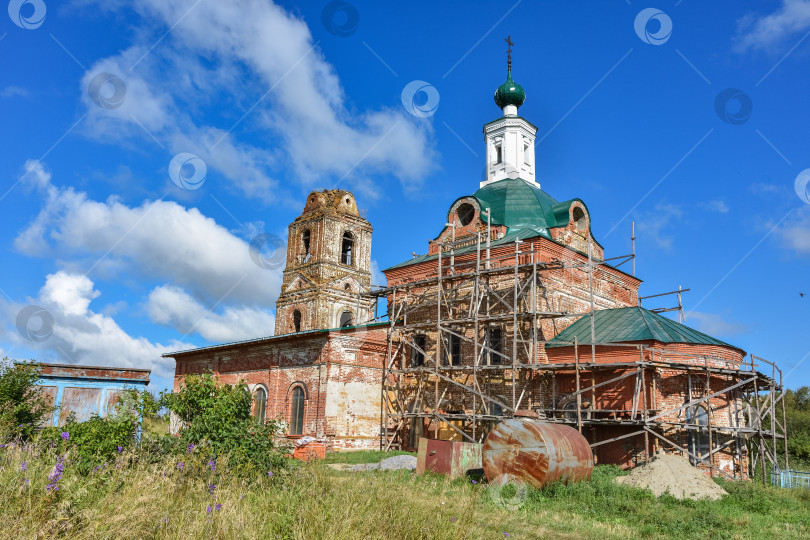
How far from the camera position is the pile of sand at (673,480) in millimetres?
12402

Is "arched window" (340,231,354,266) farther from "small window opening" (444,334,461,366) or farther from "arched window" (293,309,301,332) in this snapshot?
"small window opening" (444,334,461,366)

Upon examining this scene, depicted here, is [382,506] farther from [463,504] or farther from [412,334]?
[412,334]

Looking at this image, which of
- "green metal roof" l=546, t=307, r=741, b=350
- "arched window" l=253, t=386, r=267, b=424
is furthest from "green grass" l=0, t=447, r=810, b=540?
"arched window" l=253, t=386, r=267, b=424

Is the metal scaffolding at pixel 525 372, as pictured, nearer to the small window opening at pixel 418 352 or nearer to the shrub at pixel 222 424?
the small window opening at pixel 418 352

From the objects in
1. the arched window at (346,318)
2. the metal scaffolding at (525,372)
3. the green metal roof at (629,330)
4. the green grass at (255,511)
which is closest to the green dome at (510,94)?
the metal scaffolding at (525,372)

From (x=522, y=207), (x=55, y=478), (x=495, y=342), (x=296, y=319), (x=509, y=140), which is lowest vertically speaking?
(x=55, y=478)

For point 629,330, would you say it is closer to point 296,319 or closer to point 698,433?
point 698,433

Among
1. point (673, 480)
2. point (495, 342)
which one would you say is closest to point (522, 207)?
point (495, 342)

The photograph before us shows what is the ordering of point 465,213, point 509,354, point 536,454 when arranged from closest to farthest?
point 536,454
point 509,354
point 465,213

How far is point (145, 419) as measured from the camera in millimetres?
9164

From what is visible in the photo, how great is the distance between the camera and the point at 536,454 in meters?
12.1

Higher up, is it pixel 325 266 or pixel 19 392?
pixel 325 266

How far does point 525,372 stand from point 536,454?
23.6 ft

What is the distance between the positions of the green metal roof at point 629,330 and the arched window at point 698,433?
6.32ft
